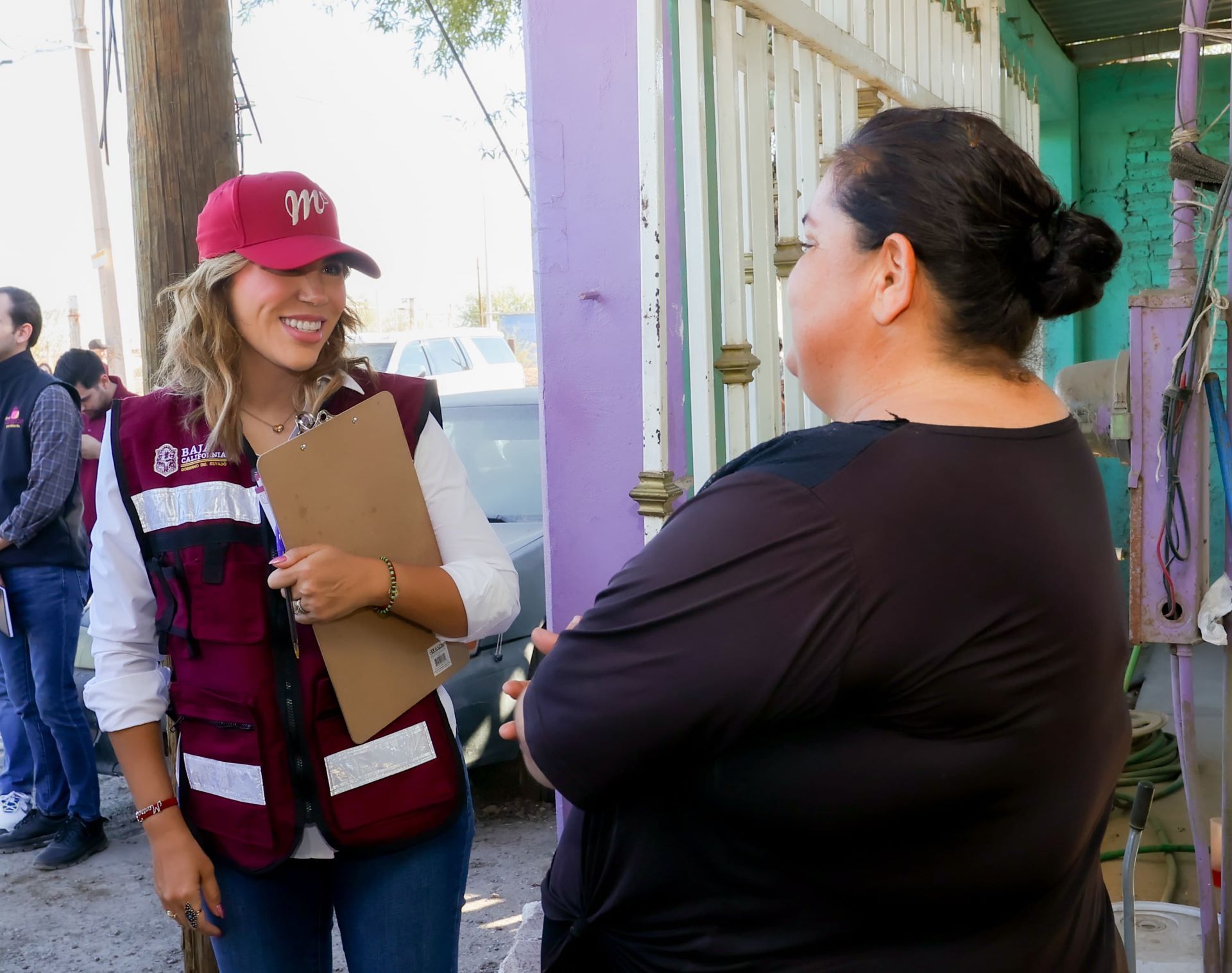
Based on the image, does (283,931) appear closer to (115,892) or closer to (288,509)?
(288,509)

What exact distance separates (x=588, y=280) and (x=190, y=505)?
1.24 metres

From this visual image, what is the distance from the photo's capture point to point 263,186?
1.71 m

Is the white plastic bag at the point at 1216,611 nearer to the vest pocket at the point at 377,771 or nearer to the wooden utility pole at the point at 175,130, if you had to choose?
the vest pocket at the point at 377,771

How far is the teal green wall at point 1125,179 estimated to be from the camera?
7578 millimetres

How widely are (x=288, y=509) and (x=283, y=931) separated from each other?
654 millimetres

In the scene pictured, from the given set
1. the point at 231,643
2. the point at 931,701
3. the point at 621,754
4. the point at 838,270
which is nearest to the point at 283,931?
the point at 231,643

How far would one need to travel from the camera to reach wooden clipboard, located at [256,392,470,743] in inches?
63.4

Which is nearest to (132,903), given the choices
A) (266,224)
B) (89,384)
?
(89,384)

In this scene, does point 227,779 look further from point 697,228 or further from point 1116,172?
point 1116,172

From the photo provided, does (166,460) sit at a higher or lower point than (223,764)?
higher

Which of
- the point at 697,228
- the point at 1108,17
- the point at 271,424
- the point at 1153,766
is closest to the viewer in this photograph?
the point at 271,424

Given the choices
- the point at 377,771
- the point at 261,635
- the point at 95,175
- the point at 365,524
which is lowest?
the point at 377,771

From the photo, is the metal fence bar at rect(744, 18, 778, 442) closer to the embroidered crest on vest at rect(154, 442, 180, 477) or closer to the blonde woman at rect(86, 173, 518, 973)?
the blonde woman at rect(86, 173, 518, 973)

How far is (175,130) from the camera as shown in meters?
2.65
